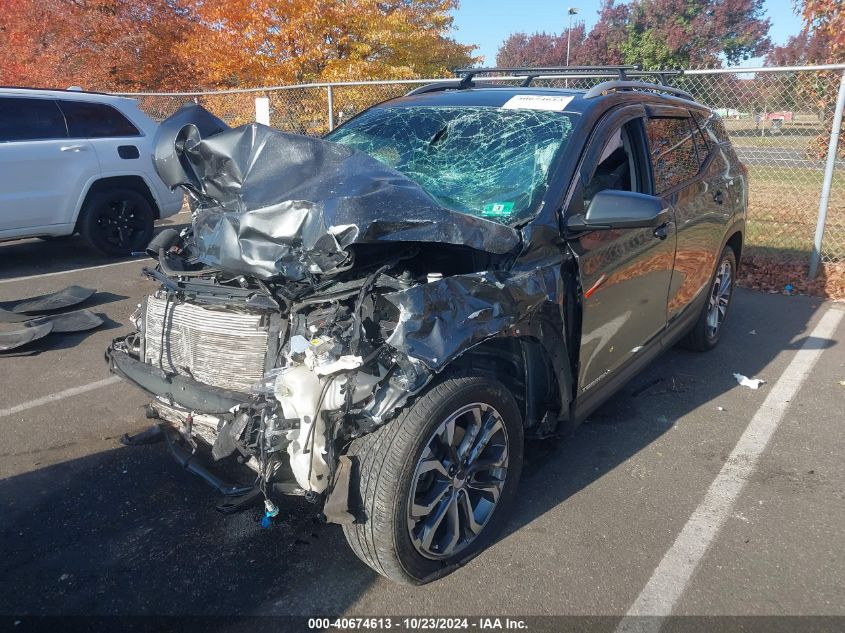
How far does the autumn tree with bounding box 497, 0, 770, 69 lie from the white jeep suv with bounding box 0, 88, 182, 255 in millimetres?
43058

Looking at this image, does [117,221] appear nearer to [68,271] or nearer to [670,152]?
[68,271]

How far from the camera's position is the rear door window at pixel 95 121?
7977 mm


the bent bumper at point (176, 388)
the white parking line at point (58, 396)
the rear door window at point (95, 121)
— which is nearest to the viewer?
the bent bumper at point (176, 388)

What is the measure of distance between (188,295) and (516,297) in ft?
4.75

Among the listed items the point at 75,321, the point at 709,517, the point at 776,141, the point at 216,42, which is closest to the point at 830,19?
the point at 776,141

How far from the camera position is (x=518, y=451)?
2.99 meters

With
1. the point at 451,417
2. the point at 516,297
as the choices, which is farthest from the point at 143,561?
the point at 516,297

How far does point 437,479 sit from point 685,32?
5077 cm

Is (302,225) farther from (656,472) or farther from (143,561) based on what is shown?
(656,472)

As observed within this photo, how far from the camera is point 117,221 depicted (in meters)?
8.37

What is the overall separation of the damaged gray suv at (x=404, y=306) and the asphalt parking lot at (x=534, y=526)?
0.24 m

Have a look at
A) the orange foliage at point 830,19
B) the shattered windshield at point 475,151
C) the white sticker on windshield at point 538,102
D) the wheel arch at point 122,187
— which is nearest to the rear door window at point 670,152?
the white sticker on windshield at point 538,102

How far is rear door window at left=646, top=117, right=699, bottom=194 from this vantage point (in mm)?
3965

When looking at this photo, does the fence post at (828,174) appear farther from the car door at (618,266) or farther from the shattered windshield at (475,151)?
the shattered windshield at (475,151)
